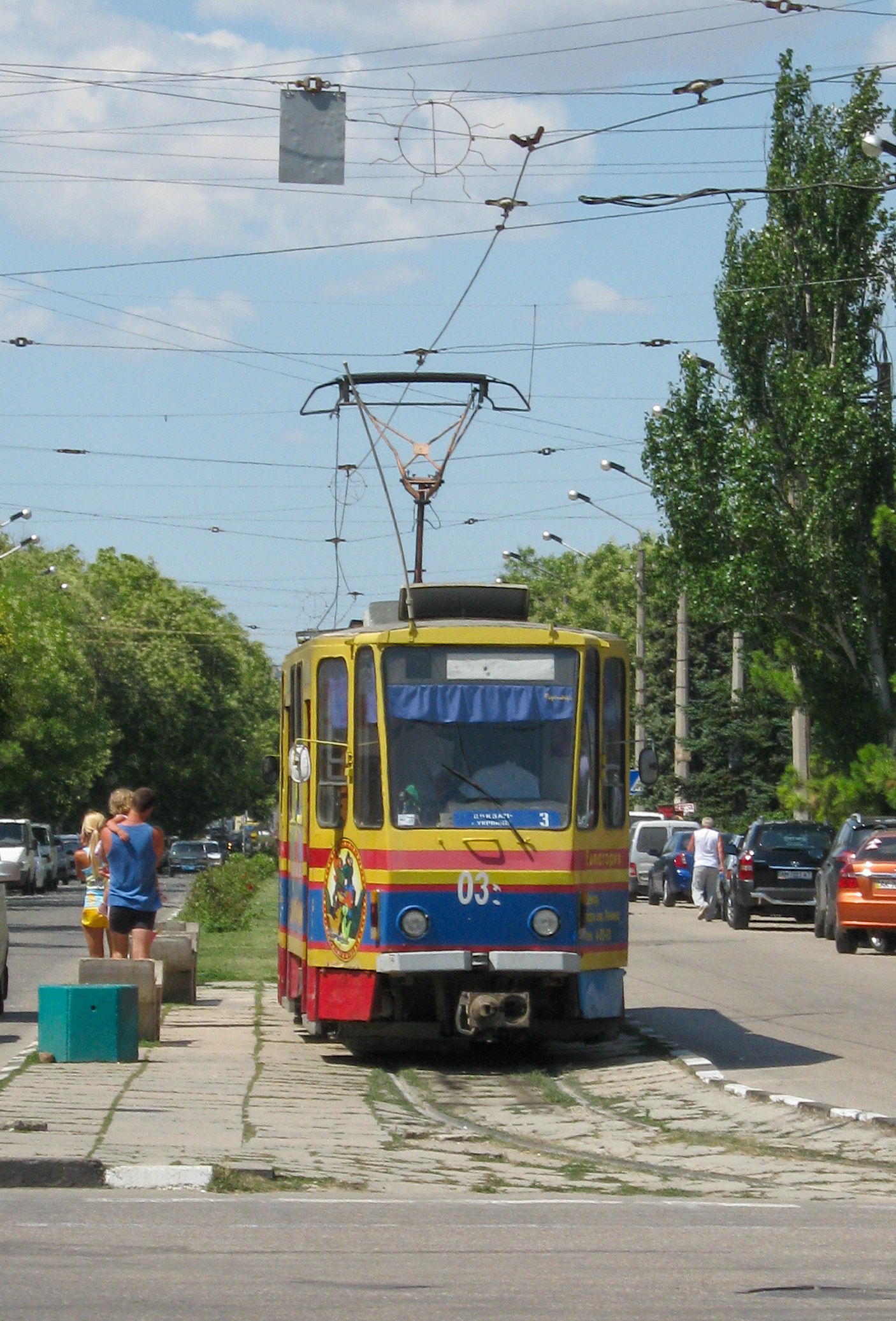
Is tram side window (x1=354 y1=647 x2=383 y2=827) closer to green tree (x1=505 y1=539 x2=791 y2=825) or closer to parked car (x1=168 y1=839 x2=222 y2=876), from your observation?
green tree (x1=505 y1=539 x2=791 y2=825)

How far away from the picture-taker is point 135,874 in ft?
51.9

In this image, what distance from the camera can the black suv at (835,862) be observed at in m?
28.7

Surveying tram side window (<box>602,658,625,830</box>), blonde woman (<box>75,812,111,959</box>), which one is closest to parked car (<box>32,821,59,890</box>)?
blonde woman (<box>75,812,111,959</box>)

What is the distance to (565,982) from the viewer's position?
1411cm

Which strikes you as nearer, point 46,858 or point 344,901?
point 344,901

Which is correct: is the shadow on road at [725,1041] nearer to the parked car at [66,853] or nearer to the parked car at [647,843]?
the parked car at [647,843]

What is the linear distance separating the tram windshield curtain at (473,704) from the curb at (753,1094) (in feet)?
7.93

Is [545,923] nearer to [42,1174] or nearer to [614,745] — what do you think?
[614,745]

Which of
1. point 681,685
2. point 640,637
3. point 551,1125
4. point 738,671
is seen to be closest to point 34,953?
point 551,1125

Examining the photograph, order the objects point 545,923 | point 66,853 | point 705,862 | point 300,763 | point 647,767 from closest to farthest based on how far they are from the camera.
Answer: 1. point 545,923
2. point 300,763
3. point 647,767
4. point 705,862
5. point 66,853

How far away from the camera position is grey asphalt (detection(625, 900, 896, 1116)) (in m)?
13.6

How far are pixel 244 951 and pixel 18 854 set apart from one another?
30936 mm

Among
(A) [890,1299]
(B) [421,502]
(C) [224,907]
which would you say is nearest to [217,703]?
(C) [224,907]

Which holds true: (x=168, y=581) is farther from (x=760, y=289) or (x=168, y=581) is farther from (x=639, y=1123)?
(x=639, y=1123)
